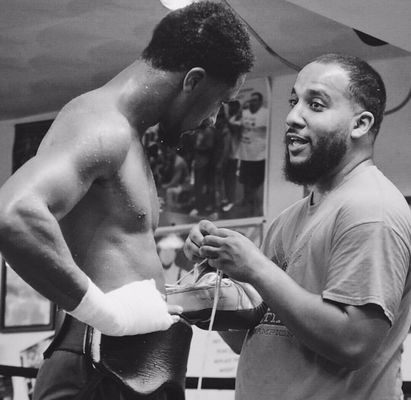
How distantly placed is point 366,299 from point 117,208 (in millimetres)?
582

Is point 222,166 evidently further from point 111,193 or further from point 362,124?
point 111,193

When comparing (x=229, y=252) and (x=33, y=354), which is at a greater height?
(x=229, y=252)

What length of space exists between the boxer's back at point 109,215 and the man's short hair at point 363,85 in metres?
0.66

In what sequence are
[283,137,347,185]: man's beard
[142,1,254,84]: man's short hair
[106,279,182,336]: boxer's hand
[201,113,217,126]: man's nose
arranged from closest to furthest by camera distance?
[106,279,182,336]: boxer's hand, [142,1,254,84]: man's short hair, [201,113,217,126]: man's nose, [283,137,347,185]: man's beard

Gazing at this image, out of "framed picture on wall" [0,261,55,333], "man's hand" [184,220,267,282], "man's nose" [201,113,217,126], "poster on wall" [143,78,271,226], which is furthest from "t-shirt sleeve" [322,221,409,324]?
"framed picture on wall" [0,261,55,333]

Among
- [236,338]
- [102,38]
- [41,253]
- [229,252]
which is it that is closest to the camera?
[41,253]

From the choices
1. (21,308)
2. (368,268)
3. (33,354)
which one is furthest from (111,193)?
(21,308)

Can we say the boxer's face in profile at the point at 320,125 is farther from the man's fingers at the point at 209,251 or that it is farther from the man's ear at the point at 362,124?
the man's fingers at the point at 209,251

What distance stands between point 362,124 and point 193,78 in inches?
19.8

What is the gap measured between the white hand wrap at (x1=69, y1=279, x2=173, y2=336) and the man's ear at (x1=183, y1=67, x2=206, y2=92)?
428 mm

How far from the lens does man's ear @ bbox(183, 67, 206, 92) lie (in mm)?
1808

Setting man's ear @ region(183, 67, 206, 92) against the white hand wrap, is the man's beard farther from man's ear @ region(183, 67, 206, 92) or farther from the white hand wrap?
the white hand wrap

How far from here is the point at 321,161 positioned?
6.77 feet

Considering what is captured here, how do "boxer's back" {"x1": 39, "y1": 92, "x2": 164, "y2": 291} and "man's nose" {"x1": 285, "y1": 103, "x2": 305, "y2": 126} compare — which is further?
"man's nose" {"x1": 285, "y1": 103, "x2": 305, "y2": 126}
